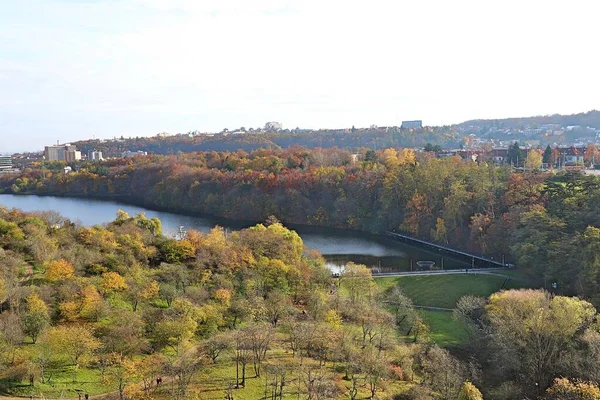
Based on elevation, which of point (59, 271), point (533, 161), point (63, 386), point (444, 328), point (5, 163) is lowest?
point (444, 328)

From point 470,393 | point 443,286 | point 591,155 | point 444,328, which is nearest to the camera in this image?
point 470,393

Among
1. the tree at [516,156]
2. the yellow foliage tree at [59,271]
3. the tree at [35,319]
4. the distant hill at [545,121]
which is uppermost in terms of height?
the distant hill at [545,121]

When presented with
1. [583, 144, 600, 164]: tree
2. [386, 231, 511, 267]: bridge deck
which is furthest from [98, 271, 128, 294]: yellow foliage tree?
[583, 144, 600, 164]: tree

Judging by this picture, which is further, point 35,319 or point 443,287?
point 443,287

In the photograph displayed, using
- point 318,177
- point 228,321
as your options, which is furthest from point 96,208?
point 228,321

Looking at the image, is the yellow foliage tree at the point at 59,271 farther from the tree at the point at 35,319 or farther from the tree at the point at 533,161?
the tree at the point at 533,161

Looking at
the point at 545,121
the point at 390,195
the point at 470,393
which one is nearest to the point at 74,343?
the point at 470,393

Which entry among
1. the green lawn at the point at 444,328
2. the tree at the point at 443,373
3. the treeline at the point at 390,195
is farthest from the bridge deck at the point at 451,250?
the tree at the point at 443,373

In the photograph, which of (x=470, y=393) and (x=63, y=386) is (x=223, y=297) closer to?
(x=63, y=386)
